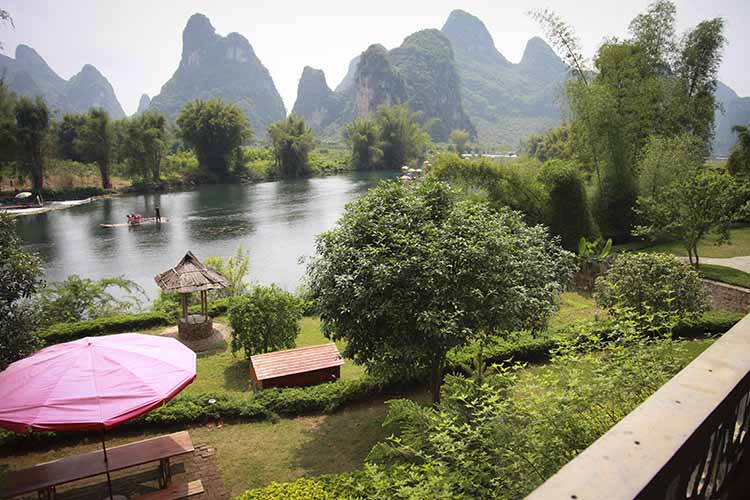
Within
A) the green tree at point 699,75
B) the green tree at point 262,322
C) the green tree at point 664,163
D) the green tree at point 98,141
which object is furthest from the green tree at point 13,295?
the green tree at point 98,141

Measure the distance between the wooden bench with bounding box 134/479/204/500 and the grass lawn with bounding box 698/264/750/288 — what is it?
14.3 m

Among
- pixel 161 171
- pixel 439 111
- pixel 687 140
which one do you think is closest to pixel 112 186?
pixel 161 171

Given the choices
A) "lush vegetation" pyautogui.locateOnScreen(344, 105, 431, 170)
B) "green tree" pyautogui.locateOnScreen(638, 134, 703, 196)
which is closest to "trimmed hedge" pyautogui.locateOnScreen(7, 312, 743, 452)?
"green tree" pyautogui.locateOnScreen(638, 134, 703, 196)

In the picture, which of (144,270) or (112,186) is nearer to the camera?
(144,270)

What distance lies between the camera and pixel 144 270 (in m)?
23.1

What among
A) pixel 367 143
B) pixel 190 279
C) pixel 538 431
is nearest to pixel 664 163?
pixel 190 279

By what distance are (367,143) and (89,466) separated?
201 feet

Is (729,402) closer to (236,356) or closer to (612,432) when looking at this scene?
(612,432)

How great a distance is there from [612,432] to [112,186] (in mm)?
53293

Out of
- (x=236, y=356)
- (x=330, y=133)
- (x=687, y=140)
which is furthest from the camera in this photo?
(x=330, y=133)

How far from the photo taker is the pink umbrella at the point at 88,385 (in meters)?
4.97

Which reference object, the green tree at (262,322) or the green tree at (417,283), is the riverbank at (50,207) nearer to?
the green tree at (262,322)

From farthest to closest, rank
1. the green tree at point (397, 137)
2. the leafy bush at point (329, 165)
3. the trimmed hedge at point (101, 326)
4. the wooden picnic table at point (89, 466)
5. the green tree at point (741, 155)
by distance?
the green tree at point (397, 137) → the leafy bush at point (329, 165) → the green tree at point (741, 155) → the trimmed hedge at point (101, 326) → the wooden picnic table at point (89, 466)

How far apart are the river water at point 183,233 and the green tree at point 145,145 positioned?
4.29 metres
